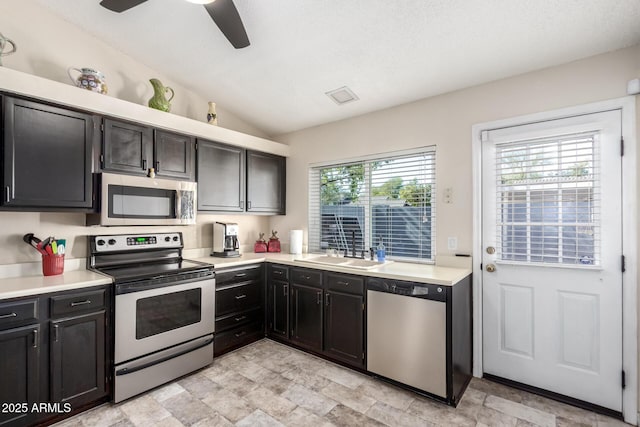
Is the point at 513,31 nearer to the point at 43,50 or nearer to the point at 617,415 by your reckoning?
the point at 617,415

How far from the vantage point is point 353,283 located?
2.70 meters

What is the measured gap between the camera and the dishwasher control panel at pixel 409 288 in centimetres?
222

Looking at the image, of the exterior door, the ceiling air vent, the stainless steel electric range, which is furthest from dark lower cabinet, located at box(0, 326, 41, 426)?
the exterior door

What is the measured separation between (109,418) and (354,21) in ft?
10.5

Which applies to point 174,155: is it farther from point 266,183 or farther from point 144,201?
point 266,183

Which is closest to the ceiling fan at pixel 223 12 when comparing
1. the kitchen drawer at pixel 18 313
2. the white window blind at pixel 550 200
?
the kitchen drawer at pixel 18 313

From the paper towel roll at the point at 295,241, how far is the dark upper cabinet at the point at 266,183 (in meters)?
0.41

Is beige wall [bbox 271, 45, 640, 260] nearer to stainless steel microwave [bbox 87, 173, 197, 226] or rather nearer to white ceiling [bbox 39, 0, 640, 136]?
white ceiling [bbox 39, 0, 640, 136]

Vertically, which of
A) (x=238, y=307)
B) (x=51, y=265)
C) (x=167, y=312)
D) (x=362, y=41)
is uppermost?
(x=362, y=41)

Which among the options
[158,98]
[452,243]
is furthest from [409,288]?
[158,98]

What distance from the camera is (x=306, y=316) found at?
305 cm

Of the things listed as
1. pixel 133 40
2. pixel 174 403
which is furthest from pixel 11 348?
pixel 133 40

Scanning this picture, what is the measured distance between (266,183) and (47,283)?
2.31 metres

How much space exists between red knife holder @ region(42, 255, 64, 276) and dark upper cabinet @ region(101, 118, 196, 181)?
0.76 metres
